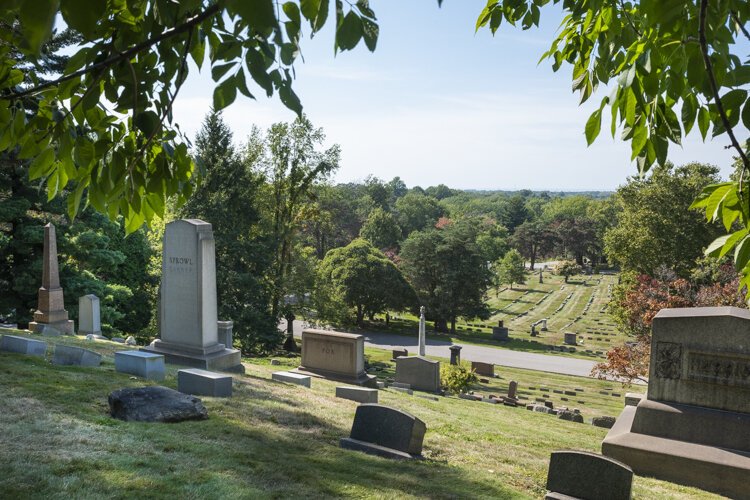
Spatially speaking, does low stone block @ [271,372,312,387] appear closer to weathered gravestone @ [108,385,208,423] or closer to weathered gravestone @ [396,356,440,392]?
weathered gravestone @ [108,385,208,423]

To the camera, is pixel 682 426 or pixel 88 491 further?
pixel 682 426

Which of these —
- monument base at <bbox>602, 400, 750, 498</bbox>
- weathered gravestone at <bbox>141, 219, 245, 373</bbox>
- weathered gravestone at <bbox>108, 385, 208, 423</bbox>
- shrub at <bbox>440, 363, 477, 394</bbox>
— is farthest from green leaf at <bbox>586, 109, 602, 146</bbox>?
shrub at <bbox>440, 363, 477, 394</bbox>

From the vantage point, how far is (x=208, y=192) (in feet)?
97.5

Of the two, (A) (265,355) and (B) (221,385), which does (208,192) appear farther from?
(B) (221,385)

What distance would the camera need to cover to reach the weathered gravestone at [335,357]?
16391mm

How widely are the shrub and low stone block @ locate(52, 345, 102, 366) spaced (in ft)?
39.3

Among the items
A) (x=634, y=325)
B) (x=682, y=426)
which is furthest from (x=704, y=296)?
(x=682, y=426)

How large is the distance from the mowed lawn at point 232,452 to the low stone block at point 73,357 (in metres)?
0.25

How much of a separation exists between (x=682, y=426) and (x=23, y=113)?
32.5 ft

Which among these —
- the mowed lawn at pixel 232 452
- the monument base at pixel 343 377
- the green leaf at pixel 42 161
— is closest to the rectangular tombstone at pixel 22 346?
the mowed lawn at pixel 232 452

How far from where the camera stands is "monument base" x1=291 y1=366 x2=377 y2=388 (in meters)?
16.0

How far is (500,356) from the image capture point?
113 feet

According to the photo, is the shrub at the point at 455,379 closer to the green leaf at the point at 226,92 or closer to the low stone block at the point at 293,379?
the low stone block at the point at 293,379

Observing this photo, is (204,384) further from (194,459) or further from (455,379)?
(455,379)
